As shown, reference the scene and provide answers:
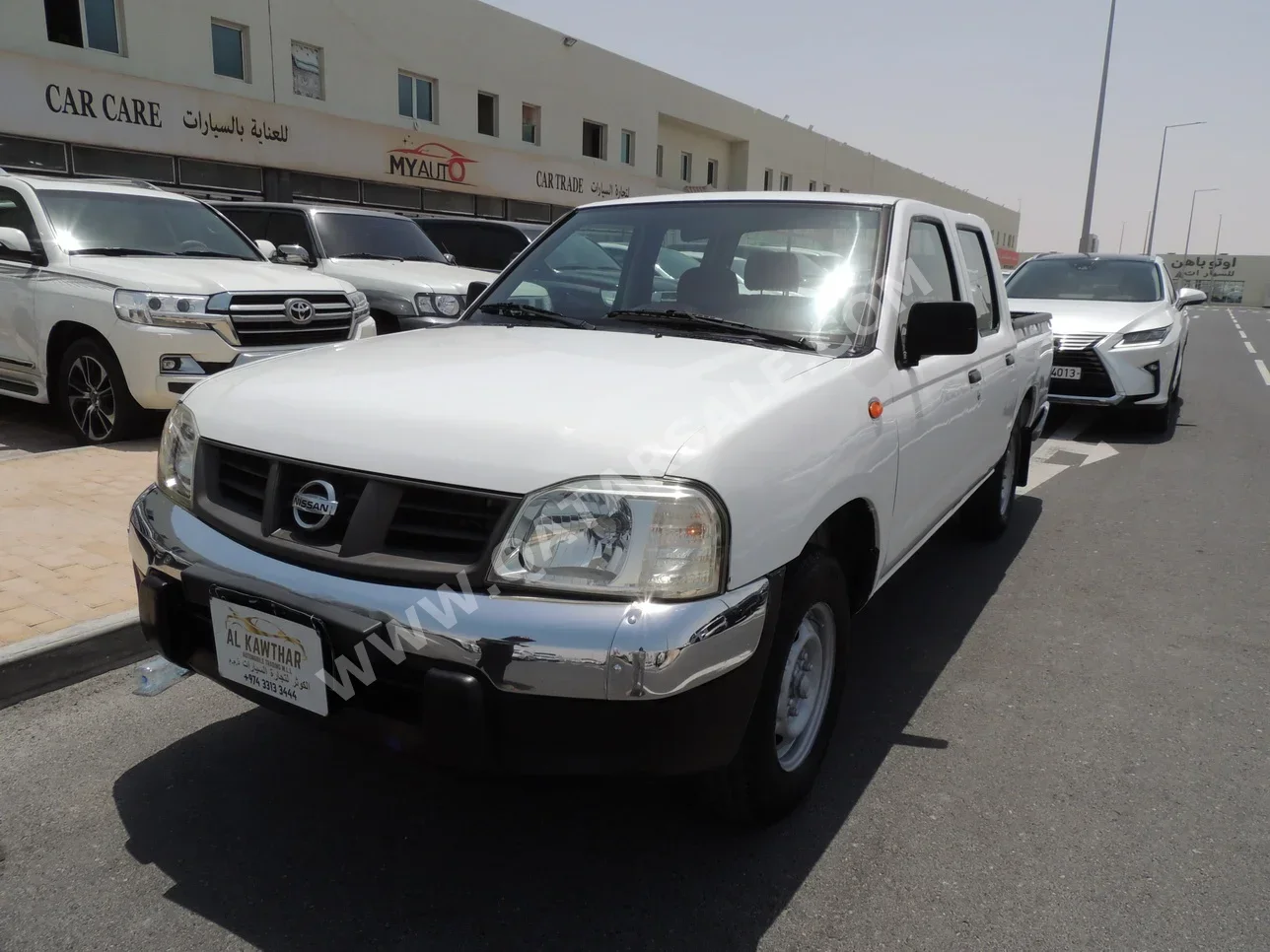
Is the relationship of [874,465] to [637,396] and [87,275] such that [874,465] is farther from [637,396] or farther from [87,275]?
[87,275]

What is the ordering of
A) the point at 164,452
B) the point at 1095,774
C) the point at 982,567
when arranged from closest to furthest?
the point at 164,452 < the point at 1095,774 < the point at 982,567

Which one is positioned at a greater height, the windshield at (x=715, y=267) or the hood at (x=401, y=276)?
the windshield at (x=715, y=267)

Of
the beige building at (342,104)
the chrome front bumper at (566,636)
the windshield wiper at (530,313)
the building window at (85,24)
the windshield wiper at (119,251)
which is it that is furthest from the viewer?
the beige building at (342,104)

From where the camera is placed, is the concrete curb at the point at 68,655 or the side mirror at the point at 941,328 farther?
the concrete curb at the point at 68,655

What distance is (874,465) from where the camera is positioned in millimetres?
2781

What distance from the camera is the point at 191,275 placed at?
257 inches

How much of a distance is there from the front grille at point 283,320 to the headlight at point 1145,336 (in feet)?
22.0

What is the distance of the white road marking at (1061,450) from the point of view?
7.17 meters

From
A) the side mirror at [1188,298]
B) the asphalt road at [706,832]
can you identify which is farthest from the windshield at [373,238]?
the side mirror at [1188,298]

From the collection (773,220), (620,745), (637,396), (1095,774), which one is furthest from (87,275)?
(1095,774)

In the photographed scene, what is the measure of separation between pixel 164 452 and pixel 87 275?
452cm

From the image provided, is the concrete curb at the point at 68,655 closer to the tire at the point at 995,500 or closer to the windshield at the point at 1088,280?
the tire at the point at 995,500

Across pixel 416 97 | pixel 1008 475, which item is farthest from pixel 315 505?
pixel 416 97

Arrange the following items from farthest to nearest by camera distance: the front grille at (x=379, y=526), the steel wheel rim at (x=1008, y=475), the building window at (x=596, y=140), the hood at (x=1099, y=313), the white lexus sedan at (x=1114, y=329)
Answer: the building window at (x=596, y=140) < the hood at (x=1099, y=313) < the white lexus sedan at (x=1114, y=329) < the steel wheel rim at (x=1008, y=475) < the front grille at (x=379, y=526)
